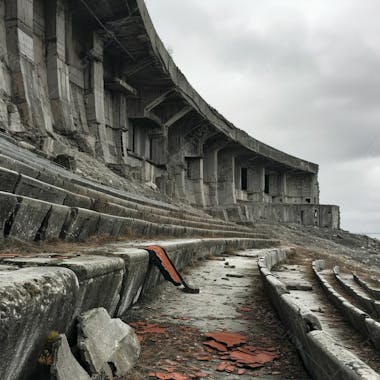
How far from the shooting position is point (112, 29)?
17.5 m

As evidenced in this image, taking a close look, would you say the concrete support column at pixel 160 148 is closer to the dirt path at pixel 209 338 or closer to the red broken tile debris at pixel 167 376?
the dirt path at pixel 209 338

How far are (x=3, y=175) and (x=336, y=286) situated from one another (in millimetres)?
6285

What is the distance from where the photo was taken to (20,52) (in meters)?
13.1

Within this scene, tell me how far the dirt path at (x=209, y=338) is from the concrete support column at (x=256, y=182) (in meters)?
35.9

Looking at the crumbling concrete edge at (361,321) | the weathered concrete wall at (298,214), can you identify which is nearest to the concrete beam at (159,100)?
the weathered concrete wall at (298,214)

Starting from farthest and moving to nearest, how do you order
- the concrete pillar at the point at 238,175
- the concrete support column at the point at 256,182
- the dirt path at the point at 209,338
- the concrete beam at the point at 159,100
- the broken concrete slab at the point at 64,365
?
the concrete support column at the point at 256,182 → the concrete pillar at the point at 238,175 → the concrete beam at the point at 159,100 → the dirt path at the point at 209,338 → the broken concrete slab at the point at 64,365

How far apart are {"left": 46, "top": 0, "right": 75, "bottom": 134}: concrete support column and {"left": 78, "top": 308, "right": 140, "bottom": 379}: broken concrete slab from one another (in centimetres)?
1368

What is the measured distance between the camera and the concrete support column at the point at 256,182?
4109 cm

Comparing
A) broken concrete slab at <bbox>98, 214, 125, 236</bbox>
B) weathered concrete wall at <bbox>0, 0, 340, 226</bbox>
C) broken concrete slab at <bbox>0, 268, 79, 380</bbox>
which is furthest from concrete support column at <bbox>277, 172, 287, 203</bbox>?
broken concrete slab at <bbox>0, 268, 79, 380</bbox>

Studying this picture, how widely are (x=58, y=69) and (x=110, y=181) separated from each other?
543 centimetres

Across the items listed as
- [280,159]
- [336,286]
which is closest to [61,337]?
[336,286]

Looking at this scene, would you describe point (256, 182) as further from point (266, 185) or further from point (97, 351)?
point (97, 351)

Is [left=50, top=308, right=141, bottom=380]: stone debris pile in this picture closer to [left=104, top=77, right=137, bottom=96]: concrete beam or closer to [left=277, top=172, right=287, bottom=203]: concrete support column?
[left=104, top=77, right=137, bottom=96]: concrete beam

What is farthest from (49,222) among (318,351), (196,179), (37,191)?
(196,179)
